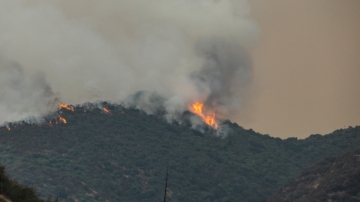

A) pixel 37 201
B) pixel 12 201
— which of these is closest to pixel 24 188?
pixel 37 201

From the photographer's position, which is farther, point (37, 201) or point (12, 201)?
point (37, 201)

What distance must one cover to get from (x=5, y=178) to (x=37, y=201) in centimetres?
423

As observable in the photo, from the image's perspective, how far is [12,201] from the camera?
253 feet

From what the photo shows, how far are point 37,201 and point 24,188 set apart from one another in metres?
1.63

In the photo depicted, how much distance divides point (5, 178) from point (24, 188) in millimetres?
3490

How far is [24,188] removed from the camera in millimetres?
84750

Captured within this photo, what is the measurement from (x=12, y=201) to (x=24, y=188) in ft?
25.1

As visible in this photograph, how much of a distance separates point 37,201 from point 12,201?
7406 mm

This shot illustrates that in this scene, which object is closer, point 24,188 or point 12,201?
point 12,201

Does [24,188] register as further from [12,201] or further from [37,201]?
[12,201]

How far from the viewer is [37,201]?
84438 mm

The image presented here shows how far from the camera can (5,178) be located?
268 feet
